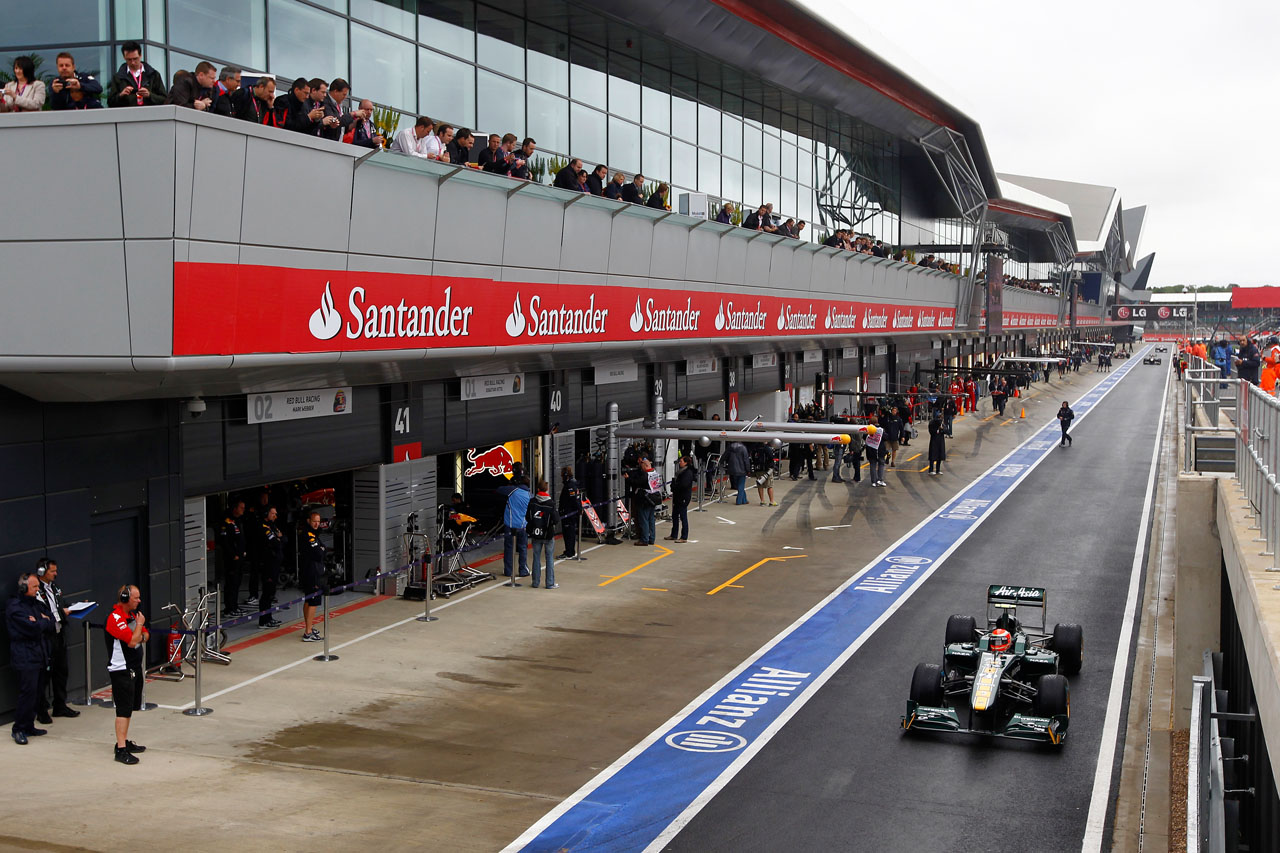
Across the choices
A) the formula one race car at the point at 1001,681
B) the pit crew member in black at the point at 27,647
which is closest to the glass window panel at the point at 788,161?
the formula one race car at the point at 1001,681

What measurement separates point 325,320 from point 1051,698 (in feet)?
31.4

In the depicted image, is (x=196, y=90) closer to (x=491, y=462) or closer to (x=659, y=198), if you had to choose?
(x=659, y=198)

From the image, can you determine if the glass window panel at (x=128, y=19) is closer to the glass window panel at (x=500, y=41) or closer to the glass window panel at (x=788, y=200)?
the glass window panel at (x=500, y=41)

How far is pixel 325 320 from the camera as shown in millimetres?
14672

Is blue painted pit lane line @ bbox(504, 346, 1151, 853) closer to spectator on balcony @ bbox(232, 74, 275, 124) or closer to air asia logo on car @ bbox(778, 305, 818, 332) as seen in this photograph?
spectator on balcony @ bbox(232, 74, 275, 124)

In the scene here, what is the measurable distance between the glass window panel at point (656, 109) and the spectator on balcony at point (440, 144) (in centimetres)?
1254

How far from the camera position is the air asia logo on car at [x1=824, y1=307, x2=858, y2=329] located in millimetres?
35531

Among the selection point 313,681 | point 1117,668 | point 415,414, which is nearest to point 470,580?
point 415,414

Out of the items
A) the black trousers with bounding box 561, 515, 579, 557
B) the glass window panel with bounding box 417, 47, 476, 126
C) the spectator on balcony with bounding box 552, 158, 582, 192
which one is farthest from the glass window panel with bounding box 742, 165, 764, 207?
the spectator on balcony with bounding box 552, 158, 582, 192

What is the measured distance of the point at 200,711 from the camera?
44.1 ft

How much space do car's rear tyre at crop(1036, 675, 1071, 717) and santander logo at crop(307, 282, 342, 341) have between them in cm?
934

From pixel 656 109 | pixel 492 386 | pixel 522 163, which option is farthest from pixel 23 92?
pixel 656 109

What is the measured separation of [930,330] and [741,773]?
130ft

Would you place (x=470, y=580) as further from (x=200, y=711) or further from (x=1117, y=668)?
(x=1117, y=668)
